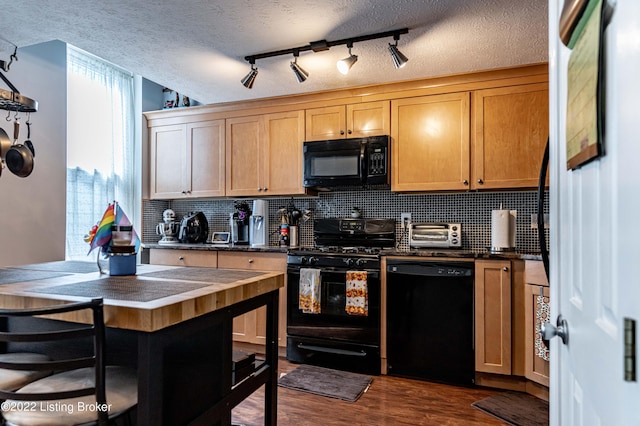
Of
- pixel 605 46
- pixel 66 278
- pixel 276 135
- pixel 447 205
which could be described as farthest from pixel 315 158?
pixel 605 46

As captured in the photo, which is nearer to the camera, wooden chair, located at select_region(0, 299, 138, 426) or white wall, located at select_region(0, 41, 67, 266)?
wooden chair, located at select_region(0, 299, 138, 426)

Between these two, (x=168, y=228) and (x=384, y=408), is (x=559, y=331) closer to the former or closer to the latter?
(x=384, y=408)

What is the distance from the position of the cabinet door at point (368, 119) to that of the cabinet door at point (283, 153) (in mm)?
484

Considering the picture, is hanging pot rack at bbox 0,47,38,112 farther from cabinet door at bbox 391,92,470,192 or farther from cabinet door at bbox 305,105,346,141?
cabinet door at bbox 391,92,470,192

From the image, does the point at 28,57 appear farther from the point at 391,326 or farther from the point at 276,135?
the point at 391,326

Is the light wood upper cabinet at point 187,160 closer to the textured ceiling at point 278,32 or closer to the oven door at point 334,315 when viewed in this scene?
the textured ceiling at point 278,32

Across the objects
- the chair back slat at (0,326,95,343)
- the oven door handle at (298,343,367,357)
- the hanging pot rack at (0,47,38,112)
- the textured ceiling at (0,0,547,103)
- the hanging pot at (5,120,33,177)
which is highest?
the textured ceiling at (0,0,547,103)

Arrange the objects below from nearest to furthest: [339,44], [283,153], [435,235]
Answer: [339,44]
[435,235]
[283,153]

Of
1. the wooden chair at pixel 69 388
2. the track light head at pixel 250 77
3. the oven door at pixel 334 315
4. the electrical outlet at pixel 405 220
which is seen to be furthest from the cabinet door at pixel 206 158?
the wooden chair at pixel 69 388

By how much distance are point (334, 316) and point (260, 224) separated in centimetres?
129

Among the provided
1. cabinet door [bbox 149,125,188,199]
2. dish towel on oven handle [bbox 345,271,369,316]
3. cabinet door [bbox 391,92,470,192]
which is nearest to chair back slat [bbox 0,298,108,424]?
dish towel on oven handle [bbox 345,271,369,316]

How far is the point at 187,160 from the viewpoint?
4.09 m

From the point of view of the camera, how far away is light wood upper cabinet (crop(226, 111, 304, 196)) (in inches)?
143

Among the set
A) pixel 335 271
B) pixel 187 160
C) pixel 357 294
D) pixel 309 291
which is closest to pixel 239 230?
pixel 187 160
